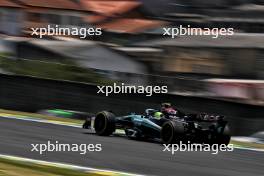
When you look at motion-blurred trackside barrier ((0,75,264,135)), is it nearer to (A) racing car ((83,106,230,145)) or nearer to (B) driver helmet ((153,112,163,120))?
(A) racing car ((83,106,230,145))

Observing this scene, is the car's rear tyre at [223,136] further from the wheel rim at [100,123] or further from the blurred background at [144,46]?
the blurred background at [144,46]

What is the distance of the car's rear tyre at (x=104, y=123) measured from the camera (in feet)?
39.2

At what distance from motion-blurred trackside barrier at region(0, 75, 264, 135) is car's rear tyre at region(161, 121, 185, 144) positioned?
8773mm

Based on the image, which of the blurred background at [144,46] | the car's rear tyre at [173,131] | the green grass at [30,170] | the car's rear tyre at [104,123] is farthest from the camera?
the blurred background at [144,46]

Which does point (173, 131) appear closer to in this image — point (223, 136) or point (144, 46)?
point (223, 136)

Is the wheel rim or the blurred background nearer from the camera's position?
the wheel rim

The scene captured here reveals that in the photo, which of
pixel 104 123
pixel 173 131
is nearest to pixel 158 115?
pixel 173 131

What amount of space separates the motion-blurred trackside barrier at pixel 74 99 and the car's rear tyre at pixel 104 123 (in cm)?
791

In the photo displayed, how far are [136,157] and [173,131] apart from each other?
158 cm

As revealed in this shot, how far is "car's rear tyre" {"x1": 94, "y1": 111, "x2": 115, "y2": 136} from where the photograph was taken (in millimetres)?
11938

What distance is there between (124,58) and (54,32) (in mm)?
11490

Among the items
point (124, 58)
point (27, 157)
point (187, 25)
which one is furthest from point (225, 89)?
point (187, 25)

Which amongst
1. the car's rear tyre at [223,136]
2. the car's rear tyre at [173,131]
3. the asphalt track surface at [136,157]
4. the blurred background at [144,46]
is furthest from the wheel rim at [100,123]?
the blurred background at [144,46]

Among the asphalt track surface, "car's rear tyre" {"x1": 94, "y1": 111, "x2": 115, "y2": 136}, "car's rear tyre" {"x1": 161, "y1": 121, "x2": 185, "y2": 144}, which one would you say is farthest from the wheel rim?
"car's rear tyre" {"x1": 161, "y1": 121, "x2": 185, "y2": 144}
